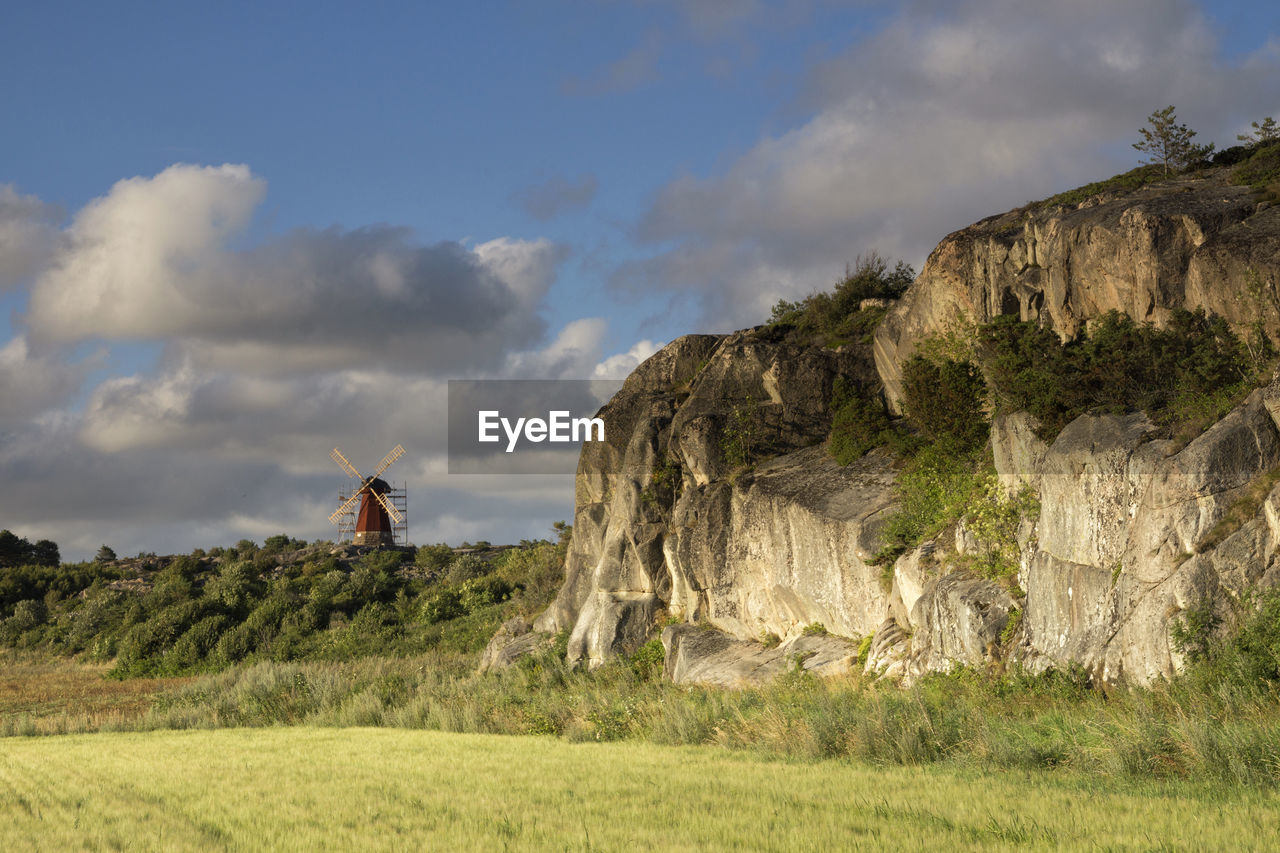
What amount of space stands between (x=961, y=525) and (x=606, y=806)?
1259 cm

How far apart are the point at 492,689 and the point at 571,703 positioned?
6892 millimetres

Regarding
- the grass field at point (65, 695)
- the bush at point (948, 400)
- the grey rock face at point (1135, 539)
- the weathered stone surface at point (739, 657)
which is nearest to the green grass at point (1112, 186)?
the bush at point (948, 400)

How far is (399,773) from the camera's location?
52.4ft

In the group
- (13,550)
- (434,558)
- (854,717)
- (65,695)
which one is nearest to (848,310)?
(854,717)

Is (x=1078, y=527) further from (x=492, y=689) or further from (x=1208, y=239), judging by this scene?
(x=492, y=689)

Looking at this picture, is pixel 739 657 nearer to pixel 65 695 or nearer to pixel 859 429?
pixel 859 429

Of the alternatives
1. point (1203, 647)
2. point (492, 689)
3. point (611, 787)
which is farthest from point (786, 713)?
point (492, 689)

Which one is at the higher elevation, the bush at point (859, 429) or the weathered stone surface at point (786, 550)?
the bush at point (859, 429)

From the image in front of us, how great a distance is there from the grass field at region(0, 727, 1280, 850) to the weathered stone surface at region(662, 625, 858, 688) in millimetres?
7142

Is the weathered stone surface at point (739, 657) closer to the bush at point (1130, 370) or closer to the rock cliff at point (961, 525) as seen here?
the rock cliff at point (961, 525)

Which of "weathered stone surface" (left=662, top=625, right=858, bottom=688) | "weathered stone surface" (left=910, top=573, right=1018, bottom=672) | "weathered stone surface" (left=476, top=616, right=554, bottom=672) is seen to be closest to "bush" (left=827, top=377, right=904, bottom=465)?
"weathered stone surface" (left=662, top=625, right=858, bottom=688)

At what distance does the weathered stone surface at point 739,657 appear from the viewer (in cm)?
2358

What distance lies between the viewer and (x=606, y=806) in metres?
11.6

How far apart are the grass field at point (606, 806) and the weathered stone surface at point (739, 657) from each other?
7142 mm
